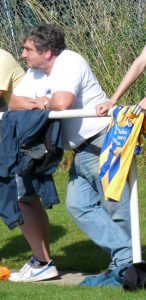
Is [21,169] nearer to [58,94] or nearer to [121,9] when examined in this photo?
[58,94]

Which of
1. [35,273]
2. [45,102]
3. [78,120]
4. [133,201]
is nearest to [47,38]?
[45,102]

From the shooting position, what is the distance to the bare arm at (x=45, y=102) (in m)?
6.15

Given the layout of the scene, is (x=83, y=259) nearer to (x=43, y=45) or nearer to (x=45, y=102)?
(x=45, y=102)

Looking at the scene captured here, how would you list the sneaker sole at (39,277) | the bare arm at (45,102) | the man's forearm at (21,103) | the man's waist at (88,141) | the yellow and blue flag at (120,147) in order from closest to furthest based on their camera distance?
the yellow and blue flag at (120,147), the bare arm at (45,102), the man's waist at (88,141), the man's forearm at (21,103), the sneaker sole at (39,277)

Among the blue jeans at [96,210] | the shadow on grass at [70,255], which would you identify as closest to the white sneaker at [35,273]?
the shadow on grass at [70,255]

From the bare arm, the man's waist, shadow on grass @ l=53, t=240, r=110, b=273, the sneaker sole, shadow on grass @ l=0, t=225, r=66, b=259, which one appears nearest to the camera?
the bare arm

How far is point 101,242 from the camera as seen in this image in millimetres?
6305

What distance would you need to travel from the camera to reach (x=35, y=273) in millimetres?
6781

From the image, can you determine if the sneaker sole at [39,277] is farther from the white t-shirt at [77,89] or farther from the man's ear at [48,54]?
the man's ear at [48,54]

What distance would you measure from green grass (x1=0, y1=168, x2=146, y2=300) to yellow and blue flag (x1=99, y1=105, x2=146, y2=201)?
685 mm

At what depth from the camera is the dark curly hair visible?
21.3 feet

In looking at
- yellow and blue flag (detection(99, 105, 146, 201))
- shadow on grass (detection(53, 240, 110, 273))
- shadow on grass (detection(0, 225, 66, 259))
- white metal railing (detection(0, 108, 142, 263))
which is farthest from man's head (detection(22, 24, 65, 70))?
shadow on grass (detection(0, 225, 66, 259))

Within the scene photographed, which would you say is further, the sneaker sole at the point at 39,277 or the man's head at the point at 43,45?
the sneaker sole at the point at 39,277

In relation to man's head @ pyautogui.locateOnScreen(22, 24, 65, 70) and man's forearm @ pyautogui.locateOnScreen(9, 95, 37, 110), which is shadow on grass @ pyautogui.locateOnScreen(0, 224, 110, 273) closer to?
man's forearm @ pyautogui.locateOnScreen(9, 95, 37, 110)
